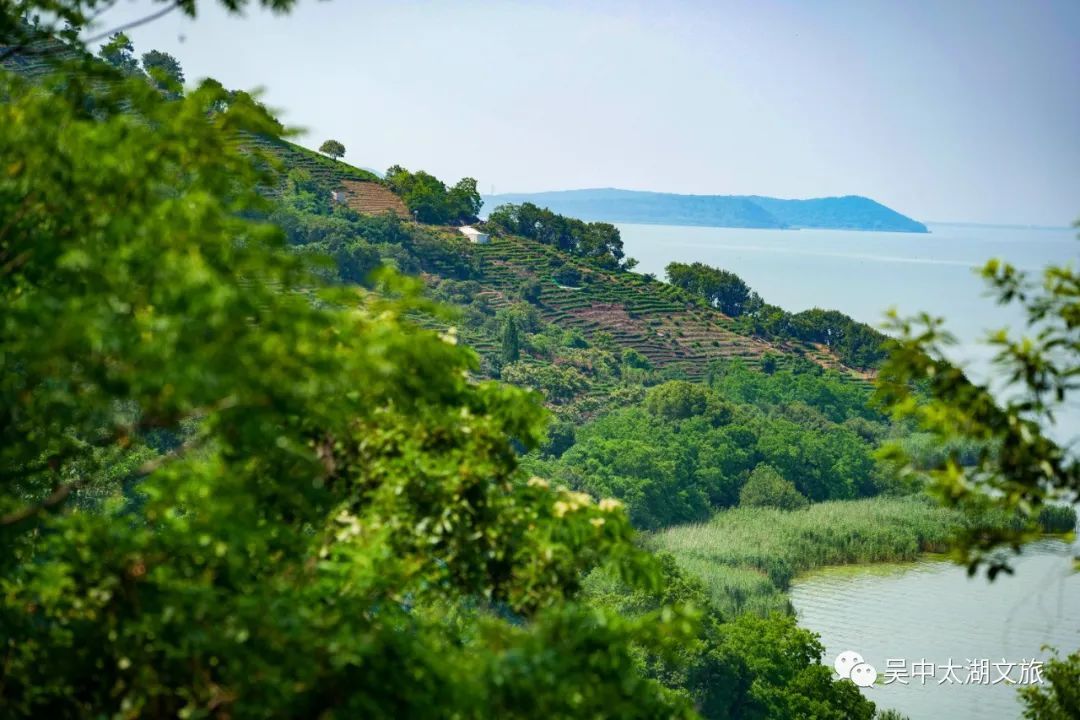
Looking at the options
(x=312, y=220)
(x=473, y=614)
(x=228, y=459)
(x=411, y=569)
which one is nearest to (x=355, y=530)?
(x=411, y=569)

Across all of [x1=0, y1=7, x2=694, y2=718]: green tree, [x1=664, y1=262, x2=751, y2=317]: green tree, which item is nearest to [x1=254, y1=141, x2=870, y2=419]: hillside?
[x1=664, y1=262, x2=751, y2=317]: green tree

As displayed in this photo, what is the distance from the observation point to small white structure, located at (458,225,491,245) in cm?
5856

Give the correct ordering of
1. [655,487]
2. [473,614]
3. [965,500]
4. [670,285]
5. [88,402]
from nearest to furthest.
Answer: [88,402]
[965,500]
[473,614]
[655,487]
[670,285]

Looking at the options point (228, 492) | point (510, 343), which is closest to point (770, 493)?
point (510, 343)

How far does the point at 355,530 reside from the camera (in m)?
4.38

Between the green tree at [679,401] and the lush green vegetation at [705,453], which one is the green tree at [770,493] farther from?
the green tree at [679,401]

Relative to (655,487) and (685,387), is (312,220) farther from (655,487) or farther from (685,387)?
(655,487)

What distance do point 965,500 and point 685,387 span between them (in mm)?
38426

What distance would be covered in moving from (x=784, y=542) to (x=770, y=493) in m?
6.18

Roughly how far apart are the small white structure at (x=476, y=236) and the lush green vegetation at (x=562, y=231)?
9.85ft

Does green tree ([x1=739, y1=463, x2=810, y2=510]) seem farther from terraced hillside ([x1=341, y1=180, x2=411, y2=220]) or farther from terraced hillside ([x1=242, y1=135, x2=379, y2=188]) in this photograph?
terraced hillside ([x1=242, y1=135, x2=379, y2=188])

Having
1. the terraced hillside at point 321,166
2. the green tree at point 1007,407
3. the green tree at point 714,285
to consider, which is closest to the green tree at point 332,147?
the terraced hillside at point 321,166

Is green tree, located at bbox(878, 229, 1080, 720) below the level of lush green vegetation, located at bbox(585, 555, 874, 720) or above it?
above

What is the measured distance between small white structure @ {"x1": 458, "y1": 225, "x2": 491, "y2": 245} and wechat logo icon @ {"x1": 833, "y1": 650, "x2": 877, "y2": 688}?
39.6 metres
